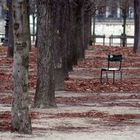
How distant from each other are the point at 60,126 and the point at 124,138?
209cm

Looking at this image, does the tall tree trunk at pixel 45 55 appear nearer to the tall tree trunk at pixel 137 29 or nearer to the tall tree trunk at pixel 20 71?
the tall tree trunk at pixel 20 71

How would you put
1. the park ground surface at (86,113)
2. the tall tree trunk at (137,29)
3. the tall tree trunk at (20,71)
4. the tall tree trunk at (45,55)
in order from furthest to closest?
the tall tree trunk at (137,29) < the tall tree trunk at (45,55) < the park ground surface at (86,113) < the tall tree trunk at (20,71)

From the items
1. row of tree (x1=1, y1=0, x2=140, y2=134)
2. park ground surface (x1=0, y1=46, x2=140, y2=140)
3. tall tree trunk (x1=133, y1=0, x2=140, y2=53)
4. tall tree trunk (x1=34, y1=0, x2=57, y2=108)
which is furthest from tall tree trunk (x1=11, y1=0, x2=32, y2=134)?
tall tree trunk (x1=133, y1=0, x2=140, y2=53)

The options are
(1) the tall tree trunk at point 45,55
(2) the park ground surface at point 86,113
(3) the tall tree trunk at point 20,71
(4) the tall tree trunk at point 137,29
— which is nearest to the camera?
(3) the tall tree trunk at point 20,71

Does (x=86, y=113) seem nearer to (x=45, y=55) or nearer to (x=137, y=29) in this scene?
(x=45, y=55)

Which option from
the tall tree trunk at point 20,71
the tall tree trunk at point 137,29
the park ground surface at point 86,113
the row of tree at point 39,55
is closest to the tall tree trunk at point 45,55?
the row of tree at point 39,55

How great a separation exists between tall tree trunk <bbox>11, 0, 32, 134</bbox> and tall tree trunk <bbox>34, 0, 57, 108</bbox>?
4942 mm

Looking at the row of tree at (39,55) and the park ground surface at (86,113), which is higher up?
the row of tree at (39,55)

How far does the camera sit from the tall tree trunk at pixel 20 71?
12.6 m

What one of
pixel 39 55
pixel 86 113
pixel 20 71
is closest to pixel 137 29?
pixel 39 55

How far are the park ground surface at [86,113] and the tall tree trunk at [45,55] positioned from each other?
0.47 meters

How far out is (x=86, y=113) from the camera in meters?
16.7

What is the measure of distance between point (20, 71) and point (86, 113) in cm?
440

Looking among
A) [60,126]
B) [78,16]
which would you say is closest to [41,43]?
[60,126]
